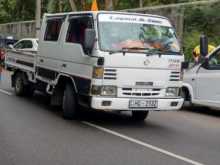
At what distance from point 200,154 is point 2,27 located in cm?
A: 4502

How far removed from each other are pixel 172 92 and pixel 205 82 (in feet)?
9.17

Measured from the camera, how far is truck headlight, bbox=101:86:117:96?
11.3 meters

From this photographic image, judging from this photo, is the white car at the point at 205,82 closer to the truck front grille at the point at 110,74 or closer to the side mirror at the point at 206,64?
the side mirror at the point at 206,64

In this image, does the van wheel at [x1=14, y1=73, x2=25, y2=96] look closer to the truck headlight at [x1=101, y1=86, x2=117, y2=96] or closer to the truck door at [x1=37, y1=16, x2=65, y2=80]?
the truck door at [x1=37, y1=16, x2=65, y2=80]

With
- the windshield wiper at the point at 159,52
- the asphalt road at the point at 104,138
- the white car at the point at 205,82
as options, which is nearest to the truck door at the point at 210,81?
the white car at the point at 205,82

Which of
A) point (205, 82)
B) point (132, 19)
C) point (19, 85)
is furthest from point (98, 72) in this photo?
point (19, 85)

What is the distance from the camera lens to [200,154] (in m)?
9.29

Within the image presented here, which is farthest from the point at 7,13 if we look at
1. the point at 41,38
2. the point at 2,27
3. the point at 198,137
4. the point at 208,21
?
the point at 198,137

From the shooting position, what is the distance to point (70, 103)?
39.9ft

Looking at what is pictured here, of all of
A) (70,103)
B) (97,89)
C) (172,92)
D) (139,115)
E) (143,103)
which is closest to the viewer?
(97,89)

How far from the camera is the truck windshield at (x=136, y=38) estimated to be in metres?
11.5

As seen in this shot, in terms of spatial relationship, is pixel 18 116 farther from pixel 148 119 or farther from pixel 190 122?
pixel 190 122

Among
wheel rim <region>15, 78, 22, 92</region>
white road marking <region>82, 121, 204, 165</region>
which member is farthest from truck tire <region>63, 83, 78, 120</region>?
wheel rim <region>15, 78, 22, 92</region>

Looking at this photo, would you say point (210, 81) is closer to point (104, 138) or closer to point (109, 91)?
point (109, 91)
